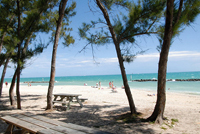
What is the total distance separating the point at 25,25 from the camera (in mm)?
6168

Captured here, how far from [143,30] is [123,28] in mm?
611

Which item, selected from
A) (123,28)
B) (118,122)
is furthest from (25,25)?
(118,122)

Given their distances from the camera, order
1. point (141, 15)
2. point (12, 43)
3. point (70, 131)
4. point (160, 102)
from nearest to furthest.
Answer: point (70, 131) → point (160, 102) → point (141, 15) → point (12, 43)

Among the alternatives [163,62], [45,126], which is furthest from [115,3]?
[45,126]

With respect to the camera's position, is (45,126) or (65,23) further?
(65,23)

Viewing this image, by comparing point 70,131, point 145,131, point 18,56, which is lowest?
point 145,131

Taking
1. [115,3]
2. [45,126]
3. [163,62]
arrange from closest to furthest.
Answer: [45,126]
[163,62]
[115,3]

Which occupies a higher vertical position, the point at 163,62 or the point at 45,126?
the point at 163,62

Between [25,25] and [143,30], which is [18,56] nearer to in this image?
[25,25]

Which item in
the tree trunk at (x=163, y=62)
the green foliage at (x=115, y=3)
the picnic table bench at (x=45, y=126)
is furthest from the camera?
the green foliage at (x=115, y=3)

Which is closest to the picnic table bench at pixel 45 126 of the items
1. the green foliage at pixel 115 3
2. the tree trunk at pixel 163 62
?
the tree trunk at pixel 163 62

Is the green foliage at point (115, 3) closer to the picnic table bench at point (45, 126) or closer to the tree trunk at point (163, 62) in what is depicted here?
the tree trunk at point (163, 62)

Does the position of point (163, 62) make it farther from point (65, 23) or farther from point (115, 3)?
point (65, 23)

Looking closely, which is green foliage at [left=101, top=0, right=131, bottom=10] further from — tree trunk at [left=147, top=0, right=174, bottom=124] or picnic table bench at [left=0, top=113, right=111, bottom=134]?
picnic table bench at [left=0, top=113, right=111, bottom=134]
